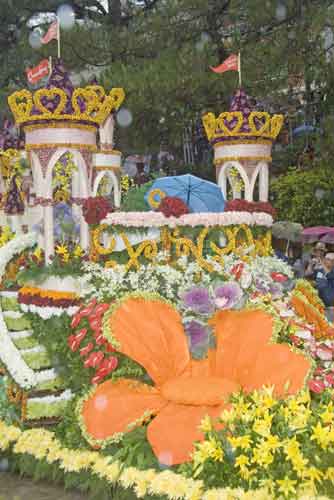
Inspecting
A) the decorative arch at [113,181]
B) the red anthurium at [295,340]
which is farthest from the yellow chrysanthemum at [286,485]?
the decorative arch at [113,181]

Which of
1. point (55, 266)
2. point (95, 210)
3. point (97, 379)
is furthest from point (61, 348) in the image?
point (95, 210)

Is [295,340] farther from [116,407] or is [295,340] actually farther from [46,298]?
[46,298]

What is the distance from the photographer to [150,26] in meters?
15.1

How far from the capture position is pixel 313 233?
11.1 m

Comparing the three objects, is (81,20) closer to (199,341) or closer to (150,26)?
(150,26)

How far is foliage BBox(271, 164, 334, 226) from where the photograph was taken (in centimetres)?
1237

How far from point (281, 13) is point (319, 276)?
711 centimetres

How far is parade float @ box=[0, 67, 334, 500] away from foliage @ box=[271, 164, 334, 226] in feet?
20.9

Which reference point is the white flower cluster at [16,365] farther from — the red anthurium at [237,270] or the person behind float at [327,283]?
the person behind float at [327,283]

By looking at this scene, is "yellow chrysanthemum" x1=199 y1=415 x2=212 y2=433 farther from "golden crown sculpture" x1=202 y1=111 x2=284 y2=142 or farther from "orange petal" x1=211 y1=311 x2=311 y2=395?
"golden crown sculpture" x1=202 y1=111 x2=284 y2=142

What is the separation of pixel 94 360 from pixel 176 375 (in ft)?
2.02

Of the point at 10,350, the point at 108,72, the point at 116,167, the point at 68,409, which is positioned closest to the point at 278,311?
the point at 68,409

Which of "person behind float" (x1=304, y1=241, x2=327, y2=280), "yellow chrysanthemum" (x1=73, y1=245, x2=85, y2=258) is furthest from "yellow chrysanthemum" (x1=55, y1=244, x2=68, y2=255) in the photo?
"person behind float" (x1=304, y1=241, x2=327, y2=280)

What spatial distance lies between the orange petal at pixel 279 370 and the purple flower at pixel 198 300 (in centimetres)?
53
